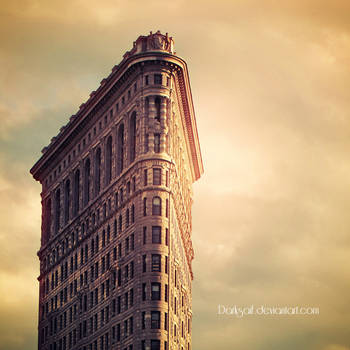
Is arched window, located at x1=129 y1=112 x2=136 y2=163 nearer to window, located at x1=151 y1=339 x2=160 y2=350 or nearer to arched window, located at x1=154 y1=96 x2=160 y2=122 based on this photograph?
arched window, located at x1=154 y1=96 x2=160 y2=122

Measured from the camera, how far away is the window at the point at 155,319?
6486 inches

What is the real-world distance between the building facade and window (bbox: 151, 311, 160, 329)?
0.15 metres

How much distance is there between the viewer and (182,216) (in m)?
200

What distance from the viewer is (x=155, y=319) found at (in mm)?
165125

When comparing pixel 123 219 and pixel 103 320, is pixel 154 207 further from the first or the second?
pixel 103 320

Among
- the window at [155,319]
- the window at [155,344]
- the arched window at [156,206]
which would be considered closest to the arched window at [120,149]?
the arched window at [156,206]

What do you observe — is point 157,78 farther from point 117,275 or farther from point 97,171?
point 117,275

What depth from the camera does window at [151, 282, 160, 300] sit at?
166125 mm

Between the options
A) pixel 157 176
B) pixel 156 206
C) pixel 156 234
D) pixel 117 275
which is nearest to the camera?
pixel 156 234

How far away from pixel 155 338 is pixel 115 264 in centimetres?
1815

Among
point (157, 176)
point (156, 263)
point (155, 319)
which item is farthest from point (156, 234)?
point (155, 319)

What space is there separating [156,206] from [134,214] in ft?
14.4

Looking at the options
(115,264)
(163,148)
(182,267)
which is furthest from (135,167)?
(182,267)

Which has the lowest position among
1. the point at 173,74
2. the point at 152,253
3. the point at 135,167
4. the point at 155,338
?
the point at 155,338
